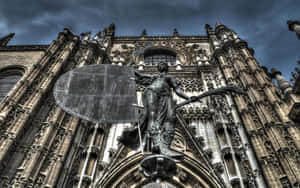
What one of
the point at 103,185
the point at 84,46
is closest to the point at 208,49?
the point at 84,46

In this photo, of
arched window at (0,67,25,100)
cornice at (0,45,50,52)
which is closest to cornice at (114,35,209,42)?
cornice at (0,45,50,52)

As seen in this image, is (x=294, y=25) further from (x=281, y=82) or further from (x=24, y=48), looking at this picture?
(x=24, y=48)

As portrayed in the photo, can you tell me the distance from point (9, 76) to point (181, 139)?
10345 millimetres

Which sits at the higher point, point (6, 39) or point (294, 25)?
point (6, 39)

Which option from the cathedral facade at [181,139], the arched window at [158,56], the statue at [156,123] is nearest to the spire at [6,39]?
the cathedral facade at [181,139]

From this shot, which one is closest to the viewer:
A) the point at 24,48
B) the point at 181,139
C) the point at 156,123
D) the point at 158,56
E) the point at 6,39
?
the point at 156,123

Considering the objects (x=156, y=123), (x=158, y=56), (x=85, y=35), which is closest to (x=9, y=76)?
(x=85, y=35)

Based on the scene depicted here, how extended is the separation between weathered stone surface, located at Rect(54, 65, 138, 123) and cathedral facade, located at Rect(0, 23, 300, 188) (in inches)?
49.6

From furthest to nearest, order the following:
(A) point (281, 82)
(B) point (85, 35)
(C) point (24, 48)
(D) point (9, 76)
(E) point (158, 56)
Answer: (E) point (158, 56)
(B) point (85, 35)
(C) point (24, 48)
(D) point (9, 76)
(A) point (281, 82)

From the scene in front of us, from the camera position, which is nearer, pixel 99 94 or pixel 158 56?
pixel 99 94

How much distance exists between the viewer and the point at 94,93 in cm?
400

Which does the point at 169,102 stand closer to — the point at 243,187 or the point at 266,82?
the point at 243,187

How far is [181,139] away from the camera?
878cm

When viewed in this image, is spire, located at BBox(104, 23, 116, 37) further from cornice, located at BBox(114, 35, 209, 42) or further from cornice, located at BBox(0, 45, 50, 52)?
cornice, located at BBox(0, 45, 50, 52)
